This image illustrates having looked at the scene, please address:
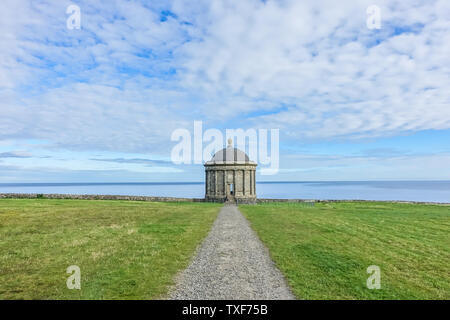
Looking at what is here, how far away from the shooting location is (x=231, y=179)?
41688 millimetres

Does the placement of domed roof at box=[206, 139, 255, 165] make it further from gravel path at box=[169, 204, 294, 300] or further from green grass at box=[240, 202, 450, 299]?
gravel path at box=[169, 204, 294, 300]

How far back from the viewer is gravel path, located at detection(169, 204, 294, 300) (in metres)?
7.79

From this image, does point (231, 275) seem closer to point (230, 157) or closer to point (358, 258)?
point (358, 258)

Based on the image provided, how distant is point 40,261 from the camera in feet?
35.6

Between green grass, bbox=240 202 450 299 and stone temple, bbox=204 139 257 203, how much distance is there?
71.0ft

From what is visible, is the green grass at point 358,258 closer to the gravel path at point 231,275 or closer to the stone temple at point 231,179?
the gravel path at point 231,275

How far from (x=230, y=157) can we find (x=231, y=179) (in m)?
3.50

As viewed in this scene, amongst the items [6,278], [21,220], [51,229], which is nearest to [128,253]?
[6,278]

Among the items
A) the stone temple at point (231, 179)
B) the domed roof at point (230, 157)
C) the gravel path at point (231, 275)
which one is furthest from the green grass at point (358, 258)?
the domed roof at point (230, 157)

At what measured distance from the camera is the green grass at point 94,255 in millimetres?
8156

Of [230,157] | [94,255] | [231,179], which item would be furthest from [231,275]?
[230,157]

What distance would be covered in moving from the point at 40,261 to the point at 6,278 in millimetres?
1794

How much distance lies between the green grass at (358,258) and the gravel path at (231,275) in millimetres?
530
